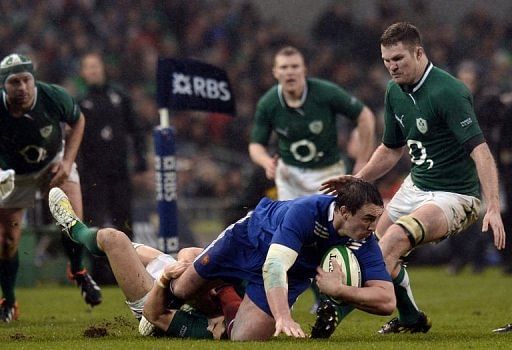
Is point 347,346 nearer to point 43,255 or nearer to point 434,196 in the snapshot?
point 434,196

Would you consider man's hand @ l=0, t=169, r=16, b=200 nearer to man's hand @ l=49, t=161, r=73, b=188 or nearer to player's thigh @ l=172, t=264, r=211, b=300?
man's hand @ l=49, t=161, r=73, b=188

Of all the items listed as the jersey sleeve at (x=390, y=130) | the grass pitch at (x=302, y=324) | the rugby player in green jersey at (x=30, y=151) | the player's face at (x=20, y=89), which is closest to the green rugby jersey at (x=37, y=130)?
the rugby player in green jersey at (x=30, y=151)

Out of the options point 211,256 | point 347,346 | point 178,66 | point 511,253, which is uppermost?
point 178,66

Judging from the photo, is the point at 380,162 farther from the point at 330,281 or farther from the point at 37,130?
the point at 37,130

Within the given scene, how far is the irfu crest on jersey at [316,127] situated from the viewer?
41.0 ft

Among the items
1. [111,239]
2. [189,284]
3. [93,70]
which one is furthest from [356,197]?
[93,70]

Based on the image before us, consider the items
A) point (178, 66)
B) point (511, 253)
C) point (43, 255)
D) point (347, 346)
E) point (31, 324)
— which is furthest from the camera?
point (511, 253)

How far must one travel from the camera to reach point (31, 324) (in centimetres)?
1036

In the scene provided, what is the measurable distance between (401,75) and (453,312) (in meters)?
3.37

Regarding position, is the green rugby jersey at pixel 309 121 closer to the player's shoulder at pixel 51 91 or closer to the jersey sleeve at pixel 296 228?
the player's shoulder at pixel 51 91

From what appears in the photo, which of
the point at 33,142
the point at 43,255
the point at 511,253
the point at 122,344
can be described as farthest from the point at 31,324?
the point at 511,253

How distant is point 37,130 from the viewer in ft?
35.8

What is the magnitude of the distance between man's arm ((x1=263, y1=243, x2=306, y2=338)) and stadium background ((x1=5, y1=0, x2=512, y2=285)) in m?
11.3

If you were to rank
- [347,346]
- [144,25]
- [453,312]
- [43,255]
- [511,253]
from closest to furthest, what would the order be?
[347,346] < [453,312] < [43,255] < [511,253] < [144,25]
